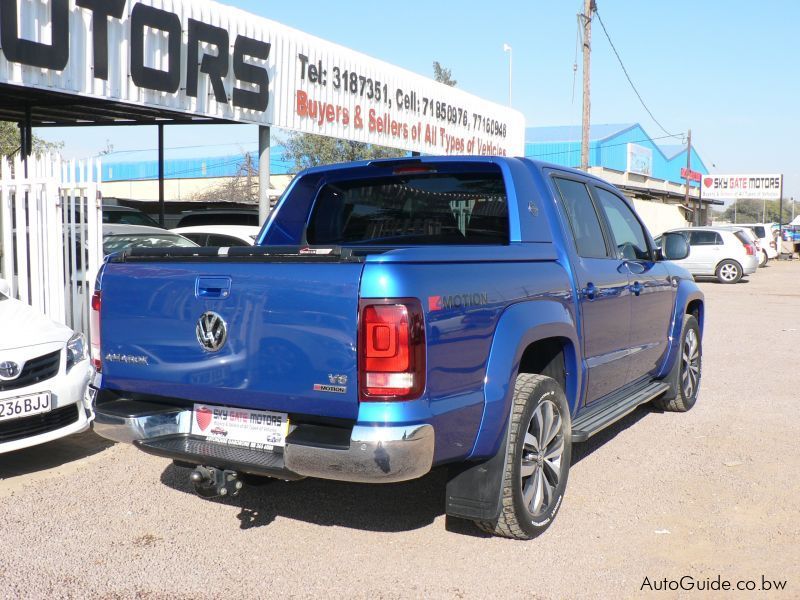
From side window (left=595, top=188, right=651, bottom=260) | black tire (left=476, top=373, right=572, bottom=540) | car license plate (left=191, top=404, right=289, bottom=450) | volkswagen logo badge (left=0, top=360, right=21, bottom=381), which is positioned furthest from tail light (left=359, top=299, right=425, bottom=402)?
volkswagen logo badge (left=0, top=360, right=21, bottom=381)

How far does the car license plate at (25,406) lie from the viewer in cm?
509

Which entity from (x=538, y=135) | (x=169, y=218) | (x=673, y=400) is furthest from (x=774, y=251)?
(x=673, y=400)

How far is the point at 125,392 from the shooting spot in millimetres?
4090

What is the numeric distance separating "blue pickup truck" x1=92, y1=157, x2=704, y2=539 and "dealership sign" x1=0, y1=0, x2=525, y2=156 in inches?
223

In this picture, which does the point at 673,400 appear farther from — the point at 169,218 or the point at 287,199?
the point at 169,218

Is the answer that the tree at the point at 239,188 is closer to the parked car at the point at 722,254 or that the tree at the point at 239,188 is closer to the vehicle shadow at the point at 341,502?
the parked car at the point at 722,254

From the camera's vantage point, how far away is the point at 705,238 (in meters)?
24.5

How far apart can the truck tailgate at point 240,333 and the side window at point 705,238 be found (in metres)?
22.7

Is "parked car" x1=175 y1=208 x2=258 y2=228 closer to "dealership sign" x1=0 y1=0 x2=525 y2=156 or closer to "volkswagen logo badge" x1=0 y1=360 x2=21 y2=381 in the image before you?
"dealership sign" x1=0 y1=0 x2=525 y2=156

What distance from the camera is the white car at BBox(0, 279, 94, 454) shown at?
5172 mm

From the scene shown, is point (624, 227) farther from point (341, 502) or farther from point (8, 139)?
point (8, 139)

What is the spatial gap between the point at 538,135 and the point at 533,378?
49.1 metres

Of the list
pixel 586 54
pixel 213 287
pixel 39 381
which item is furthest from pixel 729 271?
pixel 213 287

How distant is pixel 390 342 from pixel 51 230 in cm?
470
